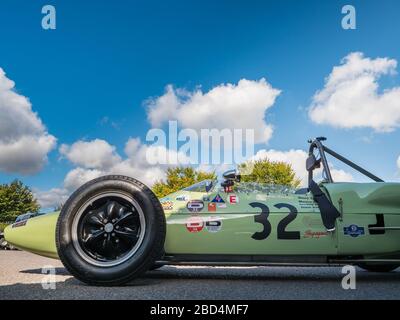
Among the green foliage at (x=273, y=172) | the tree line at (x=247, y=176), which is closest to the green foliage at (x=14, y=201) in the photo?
the tree line at (x=247, y=176)

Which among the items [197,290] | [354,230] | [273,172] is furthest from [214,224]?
[273,172]

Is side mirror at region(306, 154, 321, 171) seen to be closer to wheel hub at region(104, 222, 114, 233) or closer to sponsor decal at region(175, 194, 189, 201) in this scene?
sponsor decal at region(175, 194, 189, 201)

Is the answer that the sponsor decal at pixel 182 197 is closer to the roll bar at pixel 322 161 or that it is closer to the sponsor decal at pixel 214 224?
the sponsor decal at pixel 214 224

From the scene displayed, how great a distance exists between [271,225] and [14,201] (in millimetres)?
64914

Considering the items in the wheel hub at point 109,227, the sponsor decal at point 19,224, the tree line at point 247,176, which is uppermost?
the tree line at point 247,176

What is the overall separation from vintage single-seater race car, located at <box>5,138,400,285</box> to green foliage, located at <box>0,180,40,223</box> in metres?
59.7

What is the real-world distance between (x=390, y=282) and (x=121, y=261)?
3.25 m

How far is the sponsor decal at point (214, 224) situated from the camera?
16.2 feet

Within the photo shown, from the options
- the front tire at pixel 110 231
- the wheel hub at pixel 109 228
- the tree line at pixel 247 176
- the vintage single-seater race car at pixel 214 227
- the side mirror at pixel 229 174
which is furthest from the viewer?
the tree line at pixel 247 176

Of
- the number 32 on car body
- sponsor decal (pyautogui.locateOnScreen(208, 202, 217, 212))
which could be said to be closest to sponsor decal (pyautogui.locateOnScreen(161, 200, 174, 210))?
sponsor decal (pyautogui.locateOnScreen(208, 202, 217, 212))

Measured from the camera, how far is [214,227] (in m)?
4.95

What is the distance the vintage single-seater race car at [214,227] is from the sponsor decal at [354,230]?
0.04ft
